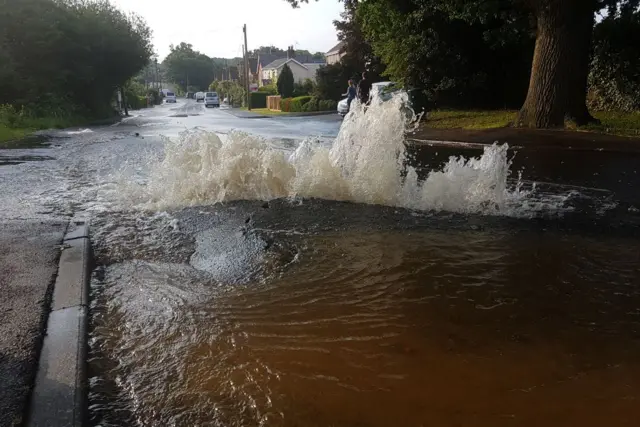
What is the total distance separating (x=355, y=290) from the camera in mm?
4520

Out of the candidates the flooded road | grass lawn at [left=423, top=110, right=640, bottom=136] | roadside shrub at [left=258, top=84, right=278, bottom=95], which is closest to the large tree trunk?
grass lawn at [left=423, top=110, right=640, bottom=136]

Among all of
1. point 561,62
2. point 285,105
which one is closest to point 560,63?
point 561,62

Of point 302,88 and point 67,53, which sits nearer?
point 67,53

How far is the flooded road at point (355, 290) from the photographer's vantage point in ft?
9.90

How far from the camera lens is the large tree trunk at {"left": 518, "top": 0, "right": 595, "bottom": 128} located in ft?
48.1

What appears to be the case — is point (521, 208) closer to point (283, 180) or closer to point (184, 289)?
point (283, 180)

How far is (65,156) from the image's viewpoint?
14227mm

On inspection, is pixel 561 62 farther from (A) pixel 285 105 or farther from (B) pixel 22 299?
(A) pixel 285 105

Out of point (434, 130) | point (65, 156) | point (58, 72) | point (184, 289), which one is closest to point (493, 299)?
point (184, 289)

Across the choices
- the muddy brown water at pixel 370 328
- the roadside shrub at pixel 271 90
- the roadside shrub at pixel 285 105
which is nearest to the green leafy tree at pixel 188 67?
the roadside shrub at pixel 271 90

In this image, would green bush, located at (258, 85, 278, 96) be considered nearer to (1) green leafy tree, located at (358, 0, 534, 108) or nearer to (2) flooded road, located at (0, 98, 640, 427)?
(1) green leafy tree, located at (358, 0, 534, 108)

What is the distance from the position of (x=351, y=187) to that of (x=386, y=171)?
0.57 meters

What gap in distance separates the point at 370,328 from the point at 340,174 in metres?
4.41

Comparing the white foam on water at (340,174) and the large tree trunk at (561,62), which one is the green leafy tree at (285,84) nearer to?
the large tree trunk at (561,62)
